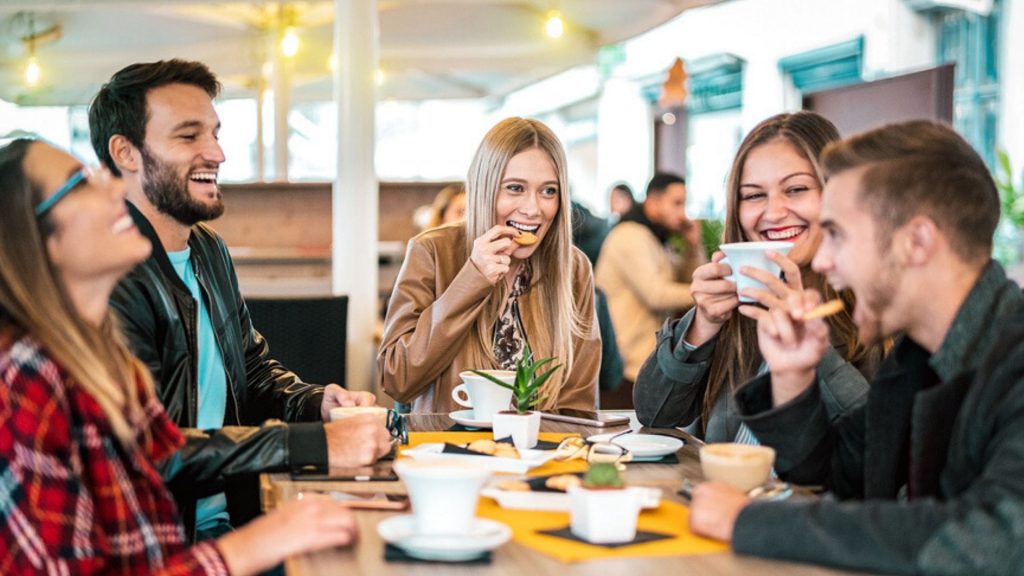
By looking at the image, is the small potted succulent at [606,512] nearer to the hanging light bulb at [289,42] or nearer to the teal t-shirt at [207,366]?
the teal t-shirt at [207,366]

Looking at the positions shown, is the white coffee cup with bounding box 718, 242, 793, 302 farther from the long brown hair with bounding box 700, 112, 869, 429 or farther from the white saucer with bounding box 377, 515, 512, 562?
the white saucer with bounding box 377, 515, 512, 562

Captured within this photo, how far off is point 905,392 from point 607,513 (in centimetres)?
54

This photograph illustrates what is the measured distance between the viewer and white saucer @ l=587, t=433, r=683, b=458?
2.02m

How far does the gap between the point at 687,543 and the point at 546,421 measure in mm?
999

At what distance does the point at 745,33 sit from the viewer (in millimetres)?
11680

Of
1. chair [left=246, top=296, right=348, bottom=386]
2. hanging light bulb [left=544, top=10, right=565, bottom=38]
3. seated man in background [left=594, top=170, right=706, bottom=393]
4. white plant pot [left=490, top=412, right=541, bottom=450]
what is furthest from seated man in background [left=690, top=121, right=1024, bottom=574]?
hanging light bulb [left=544, top=10, right=565, bottom=38]

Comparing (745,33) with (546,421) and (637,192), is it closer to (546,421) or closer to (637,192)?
(637,192)

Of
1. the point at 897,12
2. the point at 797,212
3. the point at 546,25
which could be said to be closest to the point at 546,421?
the point at 797,212

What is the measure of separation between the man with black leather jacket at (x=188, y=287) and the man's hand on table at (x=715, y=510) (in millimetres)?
839

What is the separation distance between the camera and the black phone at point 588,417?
240 centimetres

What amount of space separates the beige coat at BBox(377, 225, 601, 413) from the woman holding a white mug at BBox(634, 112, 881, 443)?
1.62ft

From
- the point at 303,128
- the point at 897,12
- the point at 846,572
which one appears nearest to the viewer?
the point at 846,572

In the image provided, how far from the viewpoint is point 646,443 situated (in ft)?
6.89

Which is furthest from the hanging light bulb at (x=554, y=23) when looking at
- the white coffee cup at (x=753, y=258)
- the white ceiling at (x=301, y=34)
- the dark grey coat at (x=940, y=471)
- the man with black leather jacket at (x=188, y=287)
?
the dark grey coat at (x=940, y=471)
